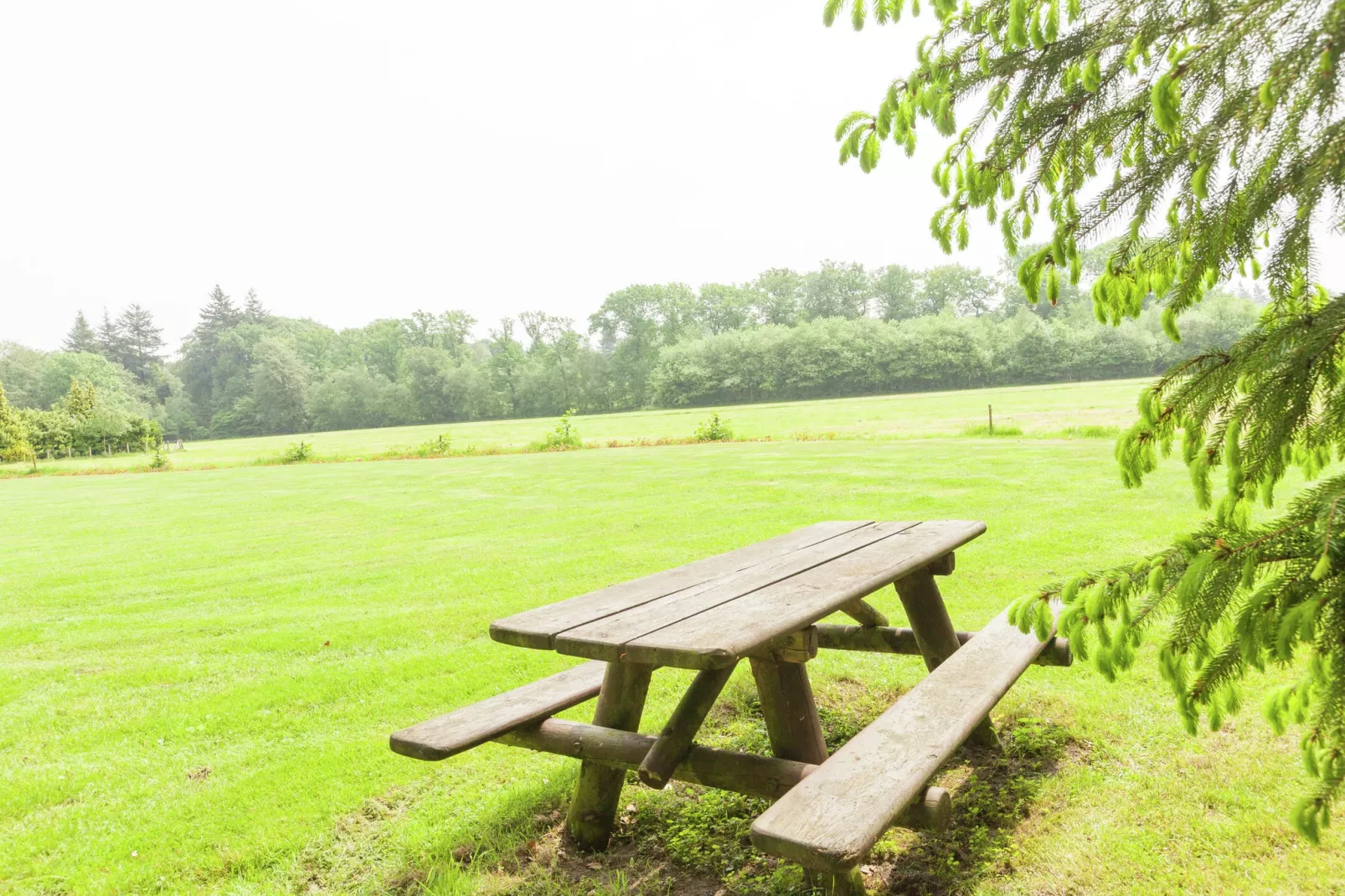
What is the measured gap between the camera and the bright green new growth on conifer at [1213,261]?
172 cm

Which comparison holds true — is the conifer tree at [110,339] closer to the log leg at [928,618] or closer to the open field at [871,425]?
the open field at [871,425]

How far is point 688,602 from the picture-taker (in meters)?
3.27

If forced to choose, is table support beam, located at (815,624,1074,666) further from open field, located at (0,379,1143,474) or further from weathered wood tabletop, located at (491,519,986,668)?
open field, located at (0,379,1143,474)

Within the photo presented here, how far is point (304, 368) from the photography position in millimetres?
92188

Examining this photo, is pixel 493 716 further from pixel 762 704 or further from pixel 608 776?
pixel 762 704

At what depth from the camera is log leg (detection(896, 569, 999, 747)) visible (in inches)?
167

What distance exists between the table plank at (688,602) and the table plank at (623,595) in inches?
2.3

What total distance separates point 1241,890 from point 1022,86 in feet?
9.14

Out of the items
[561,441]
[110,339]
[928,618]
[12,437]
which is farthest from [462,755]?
[110,339]

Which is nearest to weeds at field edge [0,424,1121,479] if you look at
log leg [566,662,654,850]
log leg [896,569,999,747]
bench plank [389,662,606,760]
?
log leg [896,569,999,747]

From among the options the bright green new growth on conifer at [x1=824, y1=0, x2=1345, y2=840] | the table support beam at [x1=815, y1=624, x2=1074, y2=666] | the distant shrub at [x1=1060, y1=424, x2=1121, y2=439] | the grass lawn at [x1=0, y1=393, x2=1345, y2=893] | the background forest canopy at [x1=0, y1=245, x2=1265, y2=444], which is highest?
the background forest canopy at [x1=0, y1=245, x2=1265, y2=444]

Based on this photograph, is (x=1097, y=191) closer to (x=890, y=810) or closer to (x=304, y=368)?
(x=890, y=810)

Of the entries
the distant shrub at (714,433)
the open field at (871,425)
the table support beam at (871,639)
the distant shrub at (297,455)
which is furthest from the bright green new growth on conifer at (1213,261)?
the distant shrub at (297,455)

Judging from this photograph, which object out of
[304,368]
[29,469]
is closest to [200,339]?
[304,368]
